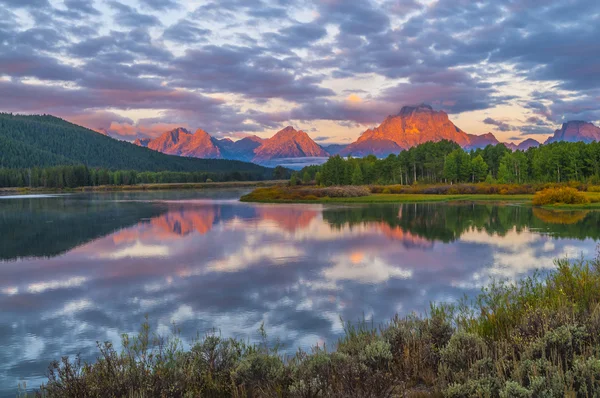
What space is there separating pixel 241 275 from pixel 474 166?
111068 mm

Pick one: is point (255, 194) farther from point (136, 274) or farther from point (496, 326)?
point (496, 326)

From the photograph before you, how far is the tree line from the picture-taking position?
102062mm

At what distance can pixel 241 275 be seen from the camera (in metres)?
20.0

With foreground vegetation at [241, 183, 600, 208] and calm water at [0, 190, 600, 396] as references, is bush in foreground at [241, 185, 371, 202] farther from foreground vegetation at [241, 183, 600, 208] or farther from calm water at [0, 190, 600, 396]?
calm water at [0, 190, 600, 396]

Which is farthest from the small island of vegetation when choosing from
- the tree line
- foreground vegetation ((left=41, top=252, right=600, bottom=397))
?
foreground vegetation ((left=41, top=252, right=600, bottom=397))

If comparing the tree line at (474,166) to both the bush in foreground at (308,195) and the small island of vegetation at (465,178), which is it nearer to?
the small island of vegetation at (465,178)

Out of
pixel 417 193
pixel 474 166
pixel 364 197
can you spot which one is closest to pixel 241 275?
pixel 364 197

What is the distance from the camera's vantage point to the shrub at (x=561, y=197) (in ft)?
181

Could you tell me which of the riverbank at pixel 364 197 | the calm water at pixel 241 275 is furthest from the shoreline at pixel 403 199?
the calm water at pixel 241 275

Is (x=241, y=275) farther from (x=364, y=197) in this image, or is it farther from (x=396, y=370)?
(x=364, y=197)

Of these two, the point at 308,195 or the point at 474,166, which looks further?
the point at 474,166

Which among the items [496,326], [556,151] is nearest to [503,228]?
[496,326]

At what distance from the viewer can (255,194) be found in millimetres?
91562

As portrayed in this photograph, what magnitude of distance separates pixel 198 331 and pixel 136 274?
976 cm
